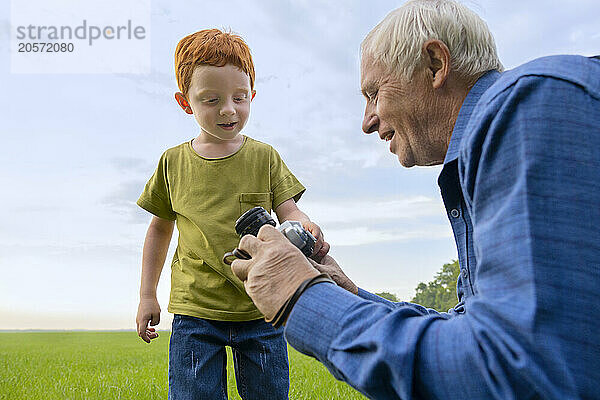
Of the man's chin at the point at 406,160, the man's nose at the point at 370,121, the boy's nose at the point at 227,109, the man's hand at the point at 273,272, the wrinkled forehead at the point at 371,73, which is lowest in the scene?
the man's hand at the point at 273,272

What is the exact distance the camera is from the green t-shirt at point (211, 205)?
263 cm

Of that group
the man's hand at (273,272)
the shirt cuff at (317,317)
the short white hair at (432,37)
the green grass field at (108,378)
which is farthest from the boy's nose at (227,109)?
the green grass field at (108,378)

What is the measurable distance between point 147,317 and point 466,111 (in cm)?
188

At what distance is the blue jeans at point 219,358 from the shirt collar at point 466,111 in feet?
4.81

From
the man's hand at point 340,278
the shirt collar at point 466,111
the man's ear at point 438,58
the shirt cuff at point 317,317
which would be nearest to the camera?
the shirt cuff at point 317,317

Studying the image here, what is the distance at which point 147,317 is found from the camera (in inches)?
111

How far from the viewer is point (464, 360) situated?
3.23 feet

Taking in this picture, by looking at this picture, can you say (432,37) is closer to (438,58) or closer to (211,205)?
(438,58)

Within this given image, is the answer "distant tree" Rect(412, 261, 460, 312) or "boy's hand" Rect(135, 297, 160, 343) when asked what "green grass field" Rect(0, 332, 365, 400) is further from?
"distant tree" Rect(412, 261, 460, 312)

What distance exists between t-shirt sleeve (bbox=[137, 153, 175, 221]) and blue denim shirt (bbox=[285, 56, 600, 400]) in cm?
190

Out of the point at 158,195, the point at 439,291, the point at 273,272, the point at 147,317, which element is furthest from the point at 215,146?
the point at 439,291

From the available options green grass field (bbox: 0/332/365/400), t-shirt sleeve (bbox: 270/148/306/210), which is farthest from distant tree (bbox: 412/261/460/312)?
t-shirt sleeve (bbox: 270/148/306/210)

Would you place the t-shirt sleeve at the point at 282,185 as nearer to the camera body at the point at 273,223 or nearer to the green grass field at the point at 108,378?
the camera body at the point at 273,223

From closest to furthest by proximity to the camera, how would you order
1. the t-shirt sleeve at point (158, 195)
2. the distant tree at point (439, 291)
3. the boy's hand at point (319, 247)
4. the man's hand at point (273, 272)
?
the man's hand at point (273, 272), the boy's hand at point (319, 247), the t-shirt sleeve at point (158, 195), the distant tree at point (439, 291)
